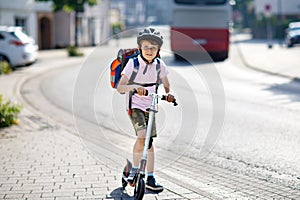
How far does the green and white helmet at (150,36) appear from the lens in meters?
5.09

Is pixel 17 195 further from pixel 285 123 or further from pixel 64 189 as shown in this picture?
pixel 285 123

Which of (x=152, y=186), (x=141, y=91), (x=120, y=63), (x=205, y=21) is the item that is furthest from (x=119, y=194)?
(x=205, y=21)

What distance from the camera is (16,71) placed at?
71.3 feet

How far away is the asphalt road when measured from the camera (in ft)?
20.5

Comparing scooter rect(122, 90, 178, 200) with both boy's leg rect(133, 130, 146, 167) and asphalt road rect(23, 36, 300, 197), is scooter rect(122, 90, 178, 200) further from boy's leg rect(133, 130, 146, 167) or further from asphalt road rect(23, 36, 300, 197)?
asphalt road rect(23, 36, 300, 197)

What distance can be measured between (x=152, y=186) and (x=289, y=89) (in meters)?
10.6

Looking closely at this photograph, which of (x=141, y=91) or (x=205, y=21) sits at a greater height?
(x=205, y=21)

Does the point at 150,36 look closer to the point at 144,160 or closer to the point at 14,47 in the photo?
the point at 144,160

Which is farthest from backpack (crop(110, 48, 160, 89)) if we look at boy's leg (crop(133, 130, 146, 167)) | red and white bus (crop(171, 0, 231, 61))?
red and white bus (crop(171, 0, 231, 61))

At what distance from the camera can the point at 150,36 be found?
5.09 metres

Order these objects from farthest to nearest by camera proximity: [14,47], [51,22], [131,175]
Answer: [51,22] → [14,47] → [131,175]

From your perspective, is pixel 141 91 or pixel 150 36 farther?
pixel 150 36

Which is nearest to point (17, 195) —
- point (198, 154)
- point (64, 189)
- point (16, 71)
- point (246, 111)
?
point (64, 189)

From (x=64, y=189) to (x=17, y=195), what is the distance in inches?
18.4
